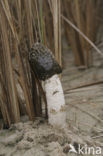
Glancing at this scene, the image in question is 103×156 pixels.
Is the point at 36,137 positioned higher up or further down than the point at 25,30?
further down


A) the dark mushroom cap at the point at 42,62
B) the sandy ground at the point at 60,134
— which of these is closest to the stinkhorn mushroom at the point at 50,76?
the dark mushroom cap at the point at 42,62

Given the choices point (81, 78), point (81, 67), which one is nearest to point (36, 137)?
point (81, 78)

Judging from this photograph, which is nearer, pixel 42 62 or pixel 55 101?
pixel 42 62

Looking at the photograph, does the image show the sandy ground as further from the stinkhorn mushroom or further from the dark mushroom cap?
the dark mushroom cap

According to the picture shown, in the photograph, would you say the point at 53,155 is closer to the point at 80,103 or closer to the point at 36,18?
the point at 80,103

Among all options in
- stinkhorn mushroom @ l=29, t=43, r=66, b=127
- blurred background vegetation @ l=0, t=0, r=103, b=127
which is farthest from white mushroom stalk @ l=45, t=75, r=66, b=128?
blurred background vegetation @ l=0, t=0, r=103, b=127

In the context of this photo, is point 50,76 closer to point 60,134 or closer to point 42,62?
point 42,62

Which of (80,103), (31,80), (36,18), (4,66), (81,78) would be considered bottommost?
(81,78)

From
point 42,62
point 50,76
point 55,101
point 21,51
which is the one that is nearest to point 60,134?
point 55,101
